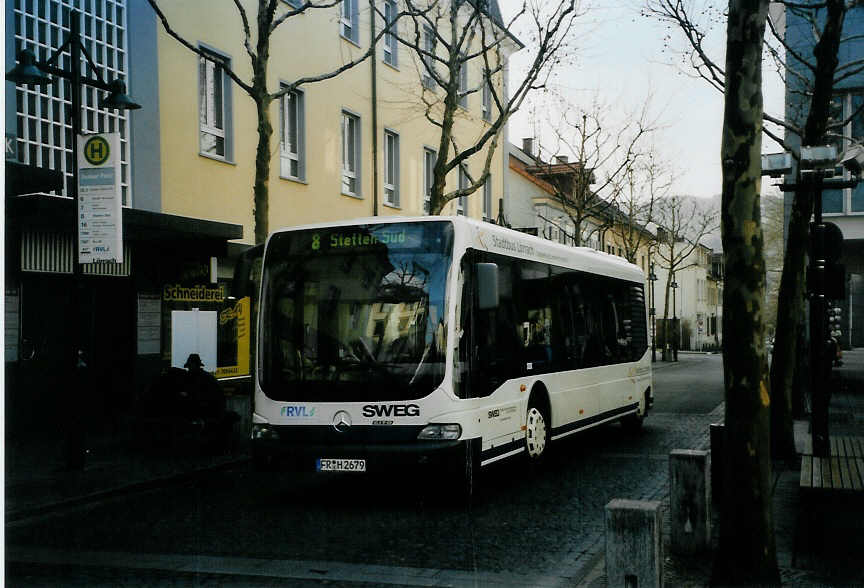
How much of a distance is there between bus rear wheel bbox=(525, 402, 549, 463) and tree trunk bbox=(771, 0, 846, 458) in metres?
2.62

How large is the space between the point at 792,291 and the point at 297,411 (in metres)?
6.04

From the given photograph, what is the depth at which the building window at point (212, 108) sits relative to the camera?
58.8 ft

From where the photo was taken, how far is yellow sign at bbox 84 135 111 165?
10.9 m

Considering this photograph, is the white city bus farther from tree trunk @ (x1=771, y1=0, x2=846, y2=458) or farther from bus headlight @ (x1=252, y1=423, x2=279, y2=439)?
tree trunk @ (x1=771, y1=0, x2=846, y2=458)

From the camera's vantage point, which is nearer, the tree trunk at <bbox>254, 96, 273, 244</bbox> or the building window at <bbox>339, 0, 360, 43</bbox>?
the tree trunk at <bbox>254, 96, 273, 244</bbox>

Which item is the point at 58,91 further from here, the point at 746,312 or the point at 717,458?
the point at 746,312

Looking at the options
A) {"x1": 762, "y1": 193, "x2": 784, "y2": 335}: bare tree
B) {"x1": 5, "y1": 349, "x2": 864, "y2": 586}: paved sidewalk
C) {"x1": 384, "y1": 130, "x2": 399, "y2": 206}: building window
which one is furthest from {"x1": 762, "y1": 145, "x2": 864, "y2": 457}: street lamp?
{"x1": 762, "y1": 193, "x2": 784, "y2": 335}: bare tree

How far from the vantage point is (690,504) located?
277 inches

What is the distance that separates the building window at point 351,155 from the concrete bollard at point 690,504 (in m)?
17.1

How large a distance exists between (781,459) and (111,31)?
37.7 ft

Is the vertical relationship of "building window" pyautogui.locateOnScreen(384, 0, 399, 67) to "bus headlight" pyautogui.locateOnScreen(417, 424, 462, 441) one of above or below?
above

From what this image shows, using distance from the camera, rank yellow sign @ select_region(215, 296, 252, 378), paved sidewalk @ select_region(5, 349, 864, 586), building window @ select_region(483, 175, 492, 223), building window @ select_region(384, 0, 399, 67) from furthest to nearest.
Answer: building window @ select_region(483, 175, 492, 223)
building window @ select_region(384, 0, 399, 67)
yellow sign @ select_region(215, 296, 252, 378)
paved sidewalk @ select_region(5, 349, 864, 586)

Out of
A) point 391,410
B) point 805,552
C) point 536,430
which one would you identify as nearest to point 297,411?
point 391,410

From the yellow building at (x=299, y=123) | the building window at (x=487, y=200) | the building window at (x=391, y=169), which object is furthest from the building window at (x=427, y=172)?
the building window at (x=487, y=200)
